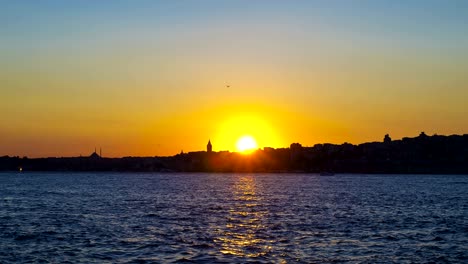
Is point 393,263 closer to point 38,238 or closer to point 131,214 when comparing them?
point 38,238

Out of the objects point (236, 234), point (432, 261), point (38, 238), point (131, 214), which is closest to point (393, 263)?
point (432, 261)

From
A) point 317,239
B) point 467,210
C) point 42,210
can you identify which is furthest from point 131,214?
point 467,210

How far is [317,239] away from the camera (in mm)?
48812

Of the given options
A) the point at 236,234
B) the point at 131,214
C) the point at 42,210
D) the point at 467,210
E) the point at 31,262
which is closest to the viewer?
the point at 31,262

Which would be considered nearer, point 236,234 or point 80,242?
point 80,242

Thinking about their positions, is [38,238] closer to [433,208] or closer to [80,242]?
[80,242]

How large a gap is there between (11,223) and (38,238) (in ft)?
40.6

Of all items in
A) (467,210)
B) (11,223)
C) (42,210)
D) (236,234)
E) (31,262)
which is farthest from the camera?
(467,210)

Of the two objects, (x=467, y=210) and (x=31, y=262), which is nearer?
(x=31, y=262)

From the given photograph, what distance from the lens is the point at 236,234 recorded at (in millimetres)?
52344

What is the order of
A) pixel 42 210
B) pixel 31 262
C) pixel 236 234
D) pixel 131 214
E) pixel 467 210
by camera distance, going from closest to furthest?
pixel 31 262
pixel 236 234
pixel 131 214
pixel 42 210
pixel 467 210

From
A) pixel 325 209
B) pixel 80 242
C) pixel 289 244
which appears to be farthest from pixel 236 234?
pixel 325 209

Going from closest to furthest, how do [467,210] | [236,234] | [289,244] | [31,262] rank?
1. [31,262]
2. [289,244]
3. [236,234]
4. [467,210]

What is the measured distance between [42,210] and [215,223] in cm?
2685
